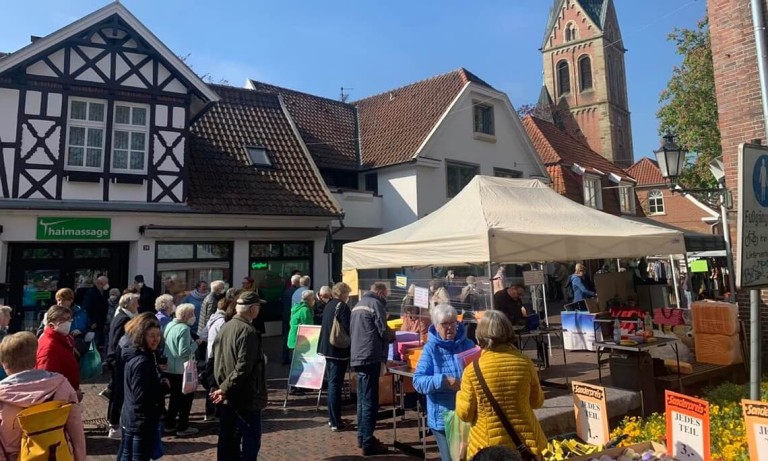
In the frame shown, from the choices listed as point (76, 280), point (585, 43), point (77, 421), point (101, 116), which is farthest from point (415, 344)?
point (585, 43)

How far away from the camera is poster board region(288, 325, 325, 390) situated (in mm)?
7348

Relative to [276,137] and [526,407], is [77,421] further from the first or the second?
[276,137]

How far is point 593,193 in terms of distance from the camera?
83.7 ft

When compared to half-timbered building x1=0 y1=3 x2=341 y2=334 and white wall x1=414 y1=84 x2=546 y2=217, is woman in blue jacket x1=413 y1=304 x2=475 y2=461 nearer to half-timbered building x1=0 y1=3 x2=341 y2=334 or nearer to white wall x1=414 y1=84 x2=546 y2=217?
half-timbered building x1=0 y1=3 x2=341 y2=334

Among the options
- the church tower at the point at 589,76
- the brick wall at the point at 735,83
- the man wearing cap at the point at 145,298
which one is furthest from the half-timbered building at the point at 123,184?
the church tower at the point at 589,76

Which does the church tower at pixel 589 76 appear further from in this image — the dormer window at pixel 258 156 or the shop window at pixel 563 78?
the dormer window at pixel 258 156

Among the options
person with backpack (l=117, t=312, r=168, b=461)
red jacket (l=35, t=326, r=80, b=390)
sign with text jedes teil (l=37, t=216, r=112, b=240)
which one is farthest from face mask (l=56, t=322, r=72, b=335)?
sign with text jedes teil (l=37, t=216, r=112, b=240)

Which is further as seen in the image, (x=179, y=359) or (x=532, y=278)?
(x=532, y=278)

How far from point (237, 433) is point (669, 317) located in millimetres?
7896

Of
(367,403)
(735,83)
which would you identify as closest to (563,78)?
(735,83)

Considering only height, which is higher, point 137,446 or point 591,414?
point 591,414

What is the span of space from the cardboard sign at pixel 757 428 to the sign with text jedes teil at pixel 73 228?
41.2 ft

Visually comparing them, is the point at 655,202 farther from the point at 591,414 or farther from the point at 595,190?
the point at 591,414

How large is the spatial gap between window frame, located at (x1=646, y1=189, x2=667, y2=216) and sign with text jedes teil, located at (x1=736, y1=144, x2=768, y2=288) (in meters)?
37.7
